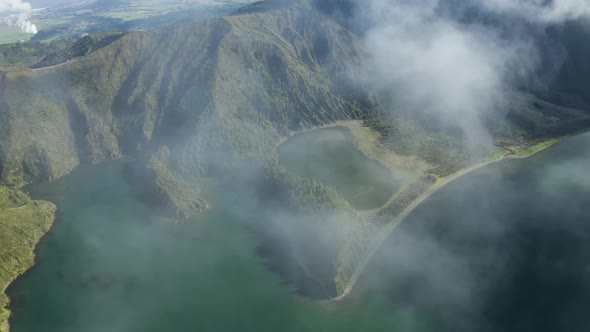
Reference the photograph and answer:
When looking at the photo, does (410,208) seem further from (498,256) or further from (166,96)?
(166,96)

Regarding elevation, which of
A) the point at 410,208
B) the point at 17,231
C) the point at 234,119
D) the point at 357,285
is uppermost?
the point at 234,119

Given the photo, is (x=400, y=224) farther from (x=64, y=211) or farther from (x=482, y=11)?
(x=482, y=11)

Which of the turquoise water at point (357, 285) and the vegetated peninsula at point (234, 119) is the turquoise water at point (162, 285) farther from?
the vegetated peninsula at point (234, 119)

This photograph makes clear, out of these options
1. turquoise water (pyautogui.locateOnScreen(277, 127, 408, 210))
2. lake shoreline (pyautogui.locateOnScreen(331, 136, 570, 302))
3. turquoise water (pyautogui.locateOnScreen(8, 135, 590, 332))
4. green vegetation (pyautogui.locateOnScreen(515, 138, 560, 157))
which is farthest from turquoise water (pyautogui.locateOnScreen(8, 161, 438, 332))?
green vegetation (pyautogui.locateOnScreen(515, 138, 560, 157))

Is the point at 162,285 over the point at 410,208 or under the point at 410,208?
under

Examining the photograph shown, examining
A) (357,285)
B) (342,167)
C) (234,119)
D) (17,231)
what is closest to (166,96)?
(234,119)

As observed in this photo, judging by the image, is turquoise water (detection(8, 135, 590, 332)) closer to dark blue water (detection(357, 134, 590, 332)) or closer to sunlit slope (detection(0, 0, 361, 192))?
dark blue water (detection(357, 134, 590, 332))

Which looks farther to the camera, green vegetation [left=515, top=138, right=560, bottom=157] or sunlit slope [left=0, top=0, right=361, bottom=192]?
sunlit slope [left=0, top=0, right=361, bottom=192]

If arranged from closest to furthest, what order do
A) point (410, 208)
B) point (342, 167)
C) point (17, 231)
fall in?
point (17, 231)
point (410, 208)
point (342, 167)
